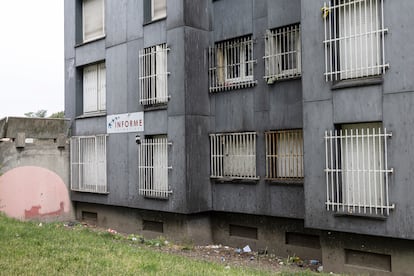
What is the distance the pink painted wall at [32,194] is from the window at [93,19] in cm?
451

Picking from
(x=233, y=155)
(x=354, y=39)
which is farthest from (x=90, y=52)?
(x=354, y=39)

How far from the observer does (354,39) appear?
25.3 ft

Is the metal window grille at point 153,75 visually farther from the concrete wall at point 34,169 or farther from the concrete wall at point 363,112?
the concrete wall at point 34,169

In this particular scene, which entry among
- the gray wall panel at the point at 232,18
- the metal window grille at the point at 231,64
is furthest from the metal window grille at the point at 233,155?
the gray wall panel at the point at 232,18

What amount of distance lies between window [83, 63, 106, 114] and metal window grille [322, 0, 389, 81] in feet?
25.8

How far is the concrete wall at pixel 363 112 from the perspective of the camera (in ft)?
22.7

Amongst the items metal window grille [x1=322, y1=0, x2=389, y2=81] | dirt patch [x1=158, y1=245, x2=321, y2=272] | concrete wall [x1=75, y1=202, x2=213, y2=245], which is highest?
metal window grille [x1=322, y1=0, x2=389, y2=81]

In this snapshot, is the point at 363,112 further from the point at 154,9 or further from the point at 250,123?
the point at 154,9

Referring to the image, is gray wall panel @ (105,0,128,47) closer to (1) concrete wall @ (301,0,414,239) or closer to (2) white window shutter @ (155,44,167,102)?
(2) white window shutter @ (155,44,167,102)

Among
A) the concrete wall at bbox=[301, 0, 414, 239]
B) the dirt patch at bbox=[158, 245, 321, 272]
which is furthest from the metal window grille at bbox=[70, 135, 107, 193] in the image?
the concrete wall at bbox=[301, 0, 414, 239]

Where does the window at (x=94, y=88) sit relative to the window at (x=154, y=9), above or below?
below

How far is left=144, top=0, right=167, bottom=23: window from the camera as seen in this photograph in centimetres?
1148

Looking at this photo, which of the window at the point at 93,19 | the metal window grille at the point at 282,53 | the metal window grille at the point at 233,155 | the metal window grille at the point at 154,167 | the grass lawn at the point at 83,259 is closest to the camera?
the grass lawn at the point at 83,259

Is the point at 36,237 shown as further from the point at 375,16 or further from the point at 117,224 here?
the point at 375,16
